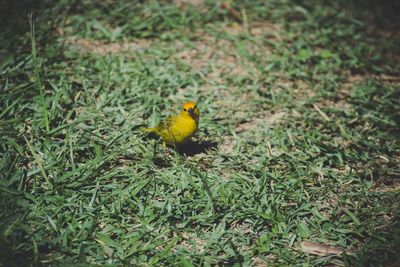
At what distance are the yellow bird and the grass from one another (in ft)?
0.61

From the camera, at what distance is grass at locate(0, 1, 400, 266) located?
320cm

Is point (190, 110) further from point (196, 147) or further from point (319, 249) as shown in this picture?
point (319, 249)

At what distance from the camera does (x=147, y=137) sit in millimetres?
4188

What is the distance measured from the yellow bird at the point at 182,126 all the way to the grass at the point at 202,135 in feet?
0.61

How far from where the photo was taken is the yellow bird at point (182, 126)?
3898 millimetres

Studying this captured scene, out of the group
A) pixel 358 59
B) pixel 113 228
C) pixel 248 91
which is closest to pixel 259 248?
pixel 113 228

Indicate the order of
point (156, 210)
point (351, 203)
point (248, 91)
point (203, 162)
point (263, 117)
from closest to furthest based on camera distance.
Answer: point (156, 210) < point (351, 203) < point (203, 162) < point (263, 117) < point (248, 91)

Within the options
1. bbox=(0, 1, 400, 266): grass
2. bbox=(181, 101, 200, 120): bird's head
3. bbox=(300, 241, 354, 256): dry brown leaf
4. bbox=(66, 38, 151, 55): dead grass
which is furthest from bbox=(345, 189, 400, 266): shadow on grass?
bbox=(66, 38, 151, 55): dead grass

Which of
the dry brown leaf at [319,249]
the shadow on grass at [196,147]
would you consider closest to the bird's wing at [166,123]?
the shadow on grass at [196,147]

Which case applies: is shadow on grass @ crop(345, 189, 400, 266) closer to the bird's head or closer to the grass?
the grass

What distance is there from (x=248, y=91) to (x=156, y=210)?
7.44 feet

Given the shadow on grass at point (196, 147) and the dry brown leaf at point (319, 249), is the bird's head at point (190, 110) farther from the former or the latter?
the dry brown leaf at point (319, 249)

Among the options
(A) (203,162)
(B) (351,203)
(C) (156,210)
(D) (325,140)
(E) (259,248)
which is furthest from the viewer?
(D) (325,140)

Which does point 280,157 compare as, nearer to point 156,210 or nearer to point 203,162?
point 203,162
